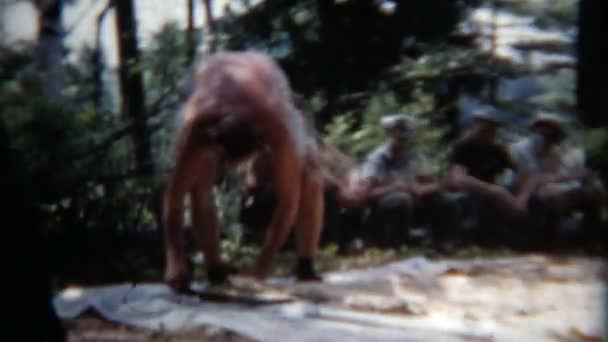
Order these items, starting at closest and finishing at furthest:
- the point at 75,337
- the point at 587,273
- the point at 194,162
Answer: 1. the point at 75,337
2. the point at 194,162
3. the point at 587,273

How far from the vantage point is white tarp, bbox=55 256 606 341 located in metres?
2.92

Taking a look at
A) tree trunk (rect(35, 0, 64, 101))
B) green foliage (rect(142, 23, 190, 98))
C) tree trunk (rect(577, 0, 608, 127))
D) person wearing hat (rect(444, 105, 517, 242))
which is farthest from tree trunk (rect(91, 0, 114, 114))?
tree trunk (rect(577, 0, 608, 127))

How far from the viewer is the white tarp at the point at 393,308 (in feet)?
9.57

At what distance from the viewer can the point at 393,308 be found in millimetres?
3422

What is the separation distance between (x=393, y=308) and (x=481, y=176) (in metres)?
2.86

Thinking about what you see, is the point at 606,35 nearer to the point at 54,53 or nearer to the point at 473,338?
the point at 473,338

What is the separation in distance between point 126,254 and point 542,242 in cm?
350

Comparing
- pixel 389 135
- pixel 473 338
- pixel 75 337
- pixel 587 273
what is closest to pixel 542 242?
pixel 587 273

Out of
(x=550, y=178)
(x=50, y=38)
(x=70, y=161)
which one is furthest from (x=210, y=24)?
(x=550, y=178)

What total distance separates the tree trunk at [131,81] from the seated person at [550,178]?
125 inches

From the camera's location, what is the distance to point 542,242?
5906mm

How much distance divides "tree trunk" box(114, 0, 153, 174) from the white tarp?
2189 millimetres

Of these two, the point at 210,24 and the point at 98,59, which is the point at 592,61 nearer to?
the point at 210,24

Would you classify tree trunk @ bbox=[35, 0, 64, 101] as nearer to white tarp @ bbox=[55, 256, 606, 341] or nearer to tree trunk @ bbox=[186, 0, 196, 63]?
tree trunk @ bbox=[186, 0, 196, 63]
